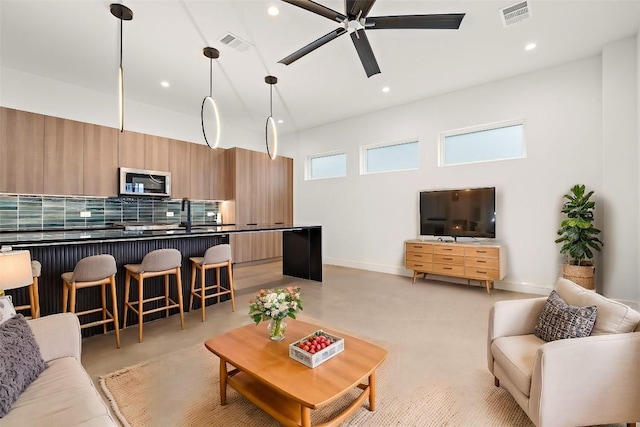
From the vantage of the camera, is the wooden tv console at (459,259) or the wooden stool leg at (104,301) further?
the wooden tv console at (459,259)

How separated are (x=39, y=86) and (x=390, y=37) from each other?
5.18 metres

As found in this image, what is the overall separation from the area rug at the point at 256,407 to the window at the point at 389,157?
417 centimetres

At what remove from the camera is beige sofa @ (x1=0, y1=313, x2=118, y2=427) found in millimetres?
1192

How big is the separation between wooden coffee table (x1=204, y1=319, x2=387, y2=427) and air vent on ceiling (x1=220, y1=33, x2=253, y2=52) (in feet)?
10.6

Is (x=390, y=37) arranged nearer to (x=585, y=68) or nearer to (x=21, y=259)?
(x=585, y=68)

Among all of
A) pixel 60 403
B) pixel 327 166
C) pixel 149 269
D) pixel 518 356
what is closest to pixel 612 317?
pixel 518 356

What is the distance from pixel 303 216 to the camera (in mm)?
7418

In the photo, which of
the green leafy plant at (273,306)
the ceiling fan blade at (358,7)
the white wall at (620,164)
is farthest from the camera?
the white wall at (620,164)

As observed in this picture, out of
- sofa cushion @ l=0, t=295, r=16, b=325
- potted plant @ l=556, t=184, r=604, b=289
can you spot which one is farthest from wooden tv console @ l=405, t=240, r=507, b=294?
sofa cushion @ l=0, t=295, r=16, b=325

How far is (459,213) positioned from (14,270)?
17.2ft

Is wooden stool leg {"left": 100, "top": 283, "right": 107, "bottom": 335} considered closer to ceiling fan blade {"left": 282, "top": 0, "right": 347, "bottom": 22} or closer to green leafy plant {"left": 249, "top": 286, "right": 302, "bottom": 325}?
green leafy plant {"left": 249, "top": 286, "right": 302, "bottom": 325}

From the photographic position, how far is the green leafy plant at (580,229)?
12.2 ft

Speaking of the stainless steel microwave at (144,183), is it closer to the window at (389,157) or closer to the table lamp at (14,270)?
the table lamp at (14,270)

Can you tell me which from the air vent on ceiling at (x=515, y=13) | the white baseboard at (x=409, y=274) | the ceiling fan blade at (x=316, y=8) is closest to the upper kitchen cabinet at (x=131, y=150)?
the ceiling fan blade at (x=316, y=8)
